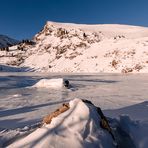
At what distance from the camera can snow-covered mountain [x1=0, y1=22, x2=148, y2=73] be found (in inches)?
2051

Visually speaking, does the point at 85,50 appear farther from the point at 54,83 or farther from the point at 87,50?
the point at 54,83

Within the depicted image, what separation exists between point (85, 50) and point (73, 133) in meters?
61.8

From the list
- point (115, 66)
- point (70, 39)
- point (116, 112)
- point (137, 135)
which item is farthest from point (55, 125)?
point (70, 39)

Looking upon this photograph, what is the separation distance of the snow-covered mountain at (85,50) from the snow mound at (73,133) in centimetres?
4272

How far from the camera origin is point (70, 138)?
4.40m

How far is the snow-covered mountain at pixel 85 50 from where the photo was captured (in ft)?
171

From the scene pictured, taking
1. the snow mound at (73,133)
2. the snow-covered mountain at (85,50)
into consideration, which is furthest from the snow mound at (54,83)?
the snow-covered mountain at (85,50)

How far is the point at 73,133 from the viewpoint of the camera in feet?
14.8

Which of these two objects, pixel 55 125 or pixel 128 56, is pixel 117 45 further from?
pixel 55 125

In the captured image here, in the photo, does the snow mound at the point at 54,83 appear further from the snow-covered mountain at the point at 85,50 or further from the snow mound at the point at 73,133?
the snow-covered mountain at the point at 85,50

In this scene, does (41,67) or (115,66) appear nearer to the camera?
(115,66)

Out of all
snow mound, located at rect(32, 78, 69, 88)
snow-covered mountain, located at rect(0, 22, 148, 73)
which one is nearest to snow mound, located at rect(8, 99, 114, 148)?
snow mound, located at rect(32, 78, 69, 88)

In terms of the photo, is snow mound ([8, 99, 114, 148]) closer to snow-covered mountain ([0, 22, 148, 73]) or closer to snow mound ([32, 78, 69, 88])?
snow mound ([32, 78, 69, 88])

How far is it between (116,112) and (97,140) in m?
5.11
